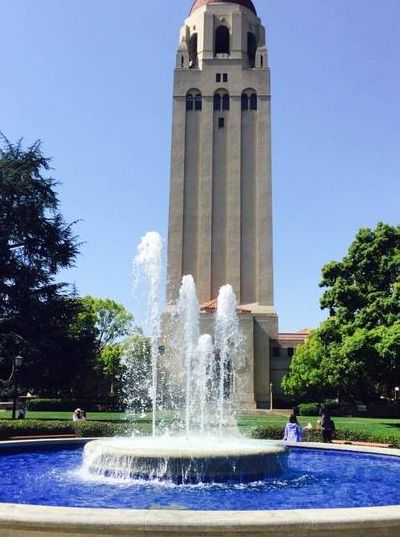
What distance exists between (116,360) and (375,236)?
26.3m

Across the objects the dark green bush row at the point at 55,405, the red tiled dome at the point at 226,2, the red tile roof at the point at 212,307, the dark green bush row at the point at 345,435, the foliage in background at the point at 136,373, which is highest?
the red tiled dome at the point at 226,2

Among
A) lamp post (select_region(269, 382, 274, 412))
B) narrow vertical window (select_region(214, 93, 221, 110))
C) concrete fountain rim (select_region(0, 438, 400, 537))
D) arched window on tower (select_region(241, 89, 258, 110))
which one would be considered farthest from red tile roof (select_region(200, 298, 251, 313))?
concrete fountain rim (select_region(0, 438, 400, 537))

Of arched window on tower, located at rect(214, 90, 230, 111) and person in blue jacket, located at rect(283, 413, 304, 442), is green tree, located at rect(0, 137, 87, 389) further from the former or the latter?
arched window on tower, located at rect(214, 90, 230, 111)

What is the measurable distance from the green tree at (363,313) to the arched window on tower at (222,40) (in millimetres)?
30756

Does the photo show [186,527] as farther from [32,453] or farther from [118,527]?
[32,453]

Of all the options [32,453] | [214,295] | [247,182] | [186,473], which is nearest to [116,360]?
[214,295]

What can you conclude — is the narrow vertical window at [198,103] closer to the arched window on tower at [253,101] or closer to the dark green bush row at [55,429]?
the arched window on tower at [253,101]

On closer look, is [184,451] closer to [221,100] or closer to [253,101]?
[221,100]

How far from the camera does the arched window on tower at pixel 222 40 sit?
53469 mm

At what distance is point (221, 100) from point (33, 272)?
27533 millimetres

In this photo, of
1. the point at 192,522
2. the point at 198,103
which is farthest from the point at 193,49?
the point at 192,522

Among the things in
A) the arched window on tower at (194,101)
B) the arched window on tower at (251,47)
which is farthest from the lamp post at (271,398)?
the arched window on tower at (251,47)

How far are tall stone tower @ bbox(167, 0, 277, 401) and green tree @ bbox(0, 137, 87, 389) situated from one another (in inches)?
691

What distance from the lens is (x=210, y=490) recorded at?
901 centimetres
